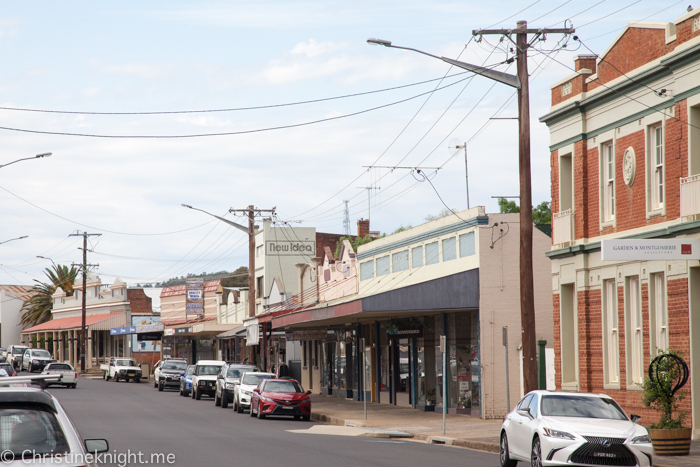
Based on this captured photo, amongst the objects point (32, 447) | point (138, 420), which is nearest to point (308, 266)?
point (138, 420)

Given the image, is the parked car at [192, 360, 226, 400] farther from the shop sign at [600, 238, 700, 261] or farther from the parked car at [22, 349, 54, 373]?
the shop sign at [600, 238, 700, 261]

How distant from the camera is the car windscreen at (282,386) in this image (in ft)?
101

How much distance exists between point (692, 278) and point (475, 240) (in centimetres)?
985

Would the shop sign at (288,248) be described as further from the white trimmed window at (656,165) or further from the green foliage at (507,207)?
the white trimmed window at (656,165)

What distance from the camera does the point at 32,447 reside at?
24.2 feet

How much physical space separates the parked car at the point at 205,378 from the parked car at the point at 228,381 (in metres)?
4.59

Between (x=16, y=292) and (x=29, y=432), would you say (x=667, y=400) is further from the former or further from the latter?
(x=16, y=292)

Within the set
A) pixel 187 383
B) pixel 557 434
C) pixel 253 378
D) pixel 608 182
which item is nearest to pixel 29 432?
pixel 557 434

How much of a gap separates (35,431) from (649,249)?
45.5 ft

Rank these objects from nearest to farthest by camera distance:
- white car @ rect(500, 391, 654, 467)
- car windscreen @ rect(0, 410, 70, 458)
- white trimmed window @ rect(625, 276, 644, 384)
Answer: car windscreen @ rect(0, 410, 70, 458) < white car @ rect(500, 391, 654, 467) < white trimmed window @ rect(625, 276, 644, 384)

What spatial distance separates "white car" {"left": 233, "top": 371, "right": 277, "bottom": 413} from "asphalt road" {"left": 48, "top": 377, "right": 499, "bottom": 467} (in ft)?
2.46

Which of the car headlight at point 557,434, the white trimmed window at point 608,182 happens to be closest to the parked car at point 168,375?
the white trimmed window at point 608,182

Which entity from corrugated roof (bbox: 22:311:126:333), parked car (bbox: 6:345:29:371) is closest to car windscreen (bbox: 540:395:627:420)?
parked car (bbox: 6:345:29:371)

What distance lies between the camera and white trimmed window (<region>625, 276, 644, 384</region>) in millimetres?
22828
